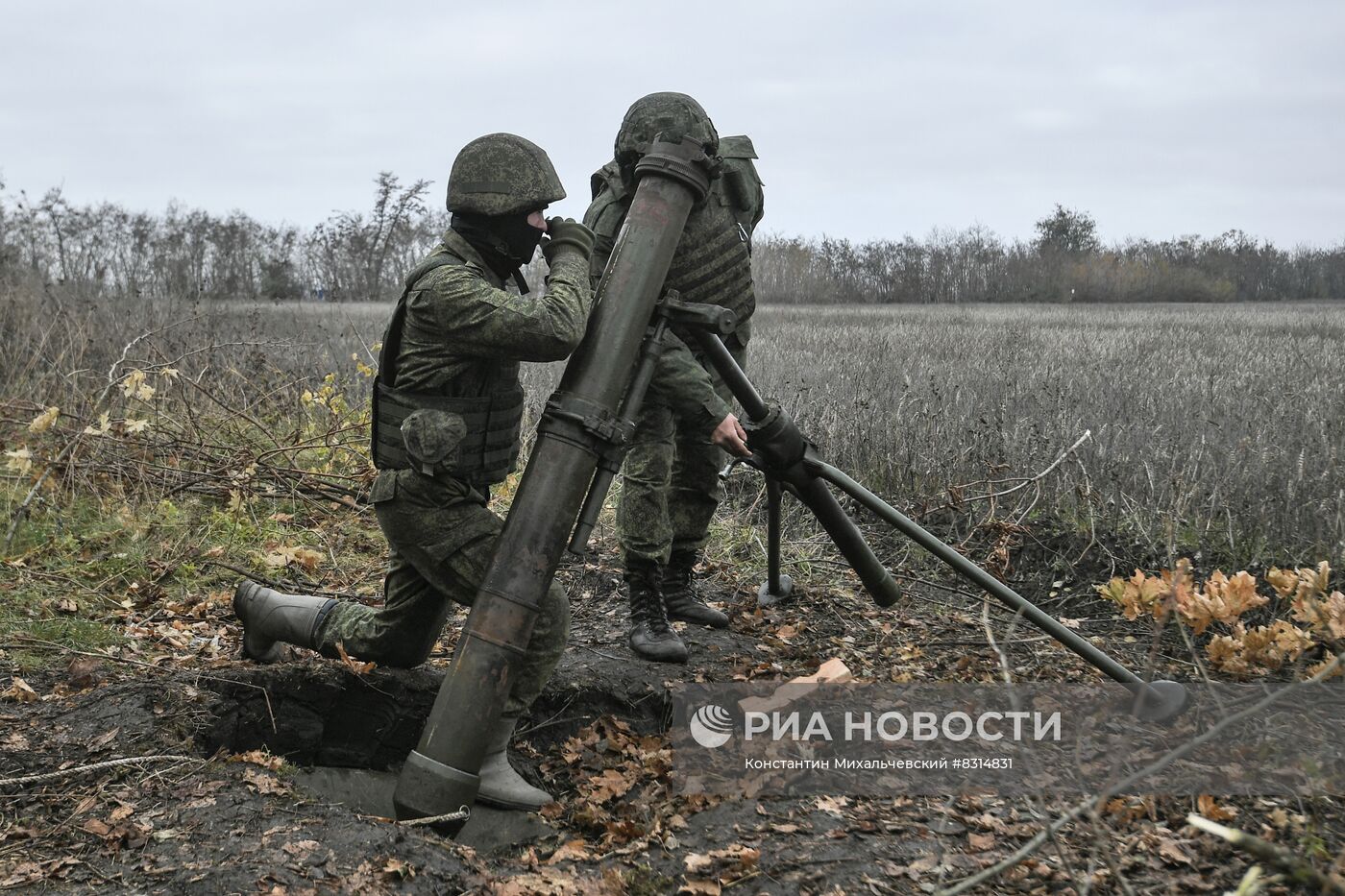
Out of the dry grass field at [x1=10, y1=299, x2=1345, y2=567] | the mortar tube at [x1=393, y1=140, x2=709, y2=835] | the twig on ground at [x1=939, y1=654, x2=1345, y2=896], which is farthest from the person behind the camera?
the dry grass field at [x1=10, y1=299, x2=1345, y2=567]

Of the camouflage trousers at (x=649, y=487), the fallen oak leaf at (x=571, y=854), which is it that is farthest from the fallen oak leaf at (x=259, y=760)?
the camouflage trousers at (x=649, y=487)

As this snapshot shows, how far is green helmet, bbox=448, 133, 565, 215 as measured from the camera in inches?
135

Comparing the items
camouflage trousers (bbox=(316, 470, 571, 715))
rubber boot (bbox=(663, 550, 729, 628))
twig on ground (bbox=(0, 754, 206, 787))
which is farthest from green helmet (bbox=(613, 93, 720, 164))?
twig on ground (bbox=(0, 754, 206, 787))

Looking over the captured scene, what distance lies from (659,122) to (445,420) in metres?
1.52

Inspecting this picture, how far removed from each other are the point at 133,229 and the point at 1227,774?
80.7 feet

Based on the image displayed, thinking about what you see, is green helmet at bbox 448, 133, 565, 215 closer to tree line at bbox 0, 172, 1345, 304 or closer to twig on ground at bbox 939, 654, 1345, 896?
twig on ground at bbox 939, 654, 1345, 896

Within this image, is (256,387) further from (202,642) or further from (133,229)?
(133,229)

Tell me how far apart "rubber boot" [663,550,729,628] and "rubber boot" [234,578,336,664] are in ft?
5.05

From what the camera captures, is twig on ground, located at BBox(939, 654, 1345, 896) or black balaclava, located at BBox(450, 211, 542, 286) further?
black balaclava, located at BBox(450, 211, 542, 286)

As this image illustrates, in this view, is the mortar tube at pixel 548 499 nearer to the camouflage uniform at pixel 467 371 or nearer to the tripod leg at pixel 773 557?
the camouflage uniform at pixel 467 371

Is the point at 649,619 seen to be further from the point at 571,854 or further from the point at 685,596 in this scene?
the point at 571,854

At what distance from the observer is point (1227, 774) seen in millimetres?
3088

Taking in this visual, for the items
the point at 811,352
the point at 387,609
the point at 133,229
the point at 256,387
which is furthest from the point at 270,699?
the point at 133,229

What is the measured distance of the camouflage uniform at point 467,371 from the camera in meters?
3.25
